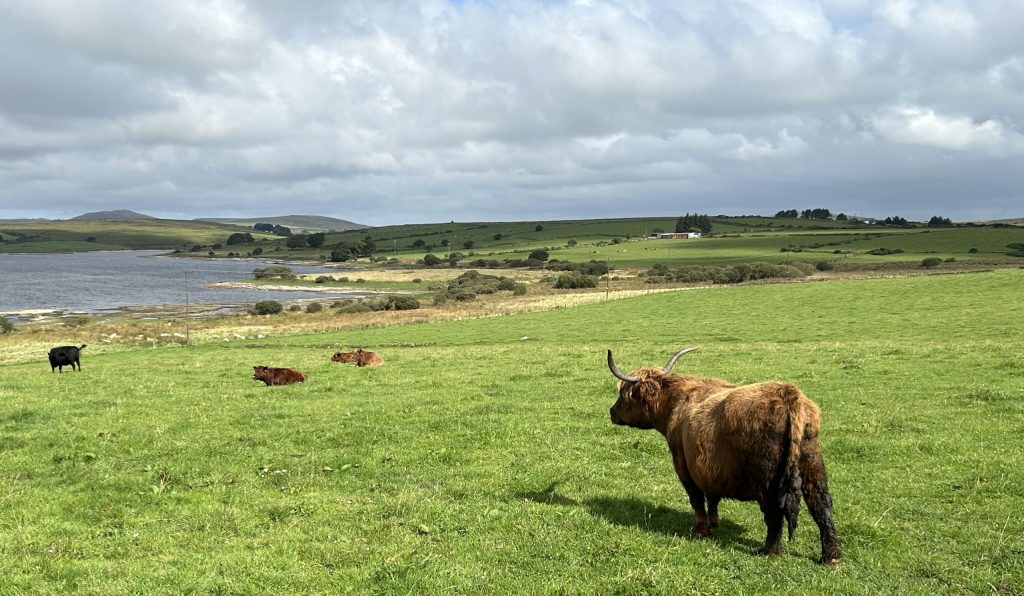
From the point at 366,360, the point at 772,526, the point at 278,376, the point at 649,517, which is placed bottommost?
the point at 366,360

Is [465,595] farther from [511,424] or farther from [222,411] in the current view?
[222,411]

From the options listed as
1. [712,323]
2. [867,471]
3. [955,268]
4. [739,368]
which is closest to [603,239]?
[955,268]

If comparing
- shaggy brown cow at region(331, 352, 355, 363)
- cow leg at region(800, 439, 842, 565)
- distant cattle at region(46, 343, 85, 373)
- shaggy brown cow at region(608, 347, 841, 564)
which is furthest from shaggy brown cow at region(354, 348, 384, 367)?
cow leg at region(800, 439, 842, 565)

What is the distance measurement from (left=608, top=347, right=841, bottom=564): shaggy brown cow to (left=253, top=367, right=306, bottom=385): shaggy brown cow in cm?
1596

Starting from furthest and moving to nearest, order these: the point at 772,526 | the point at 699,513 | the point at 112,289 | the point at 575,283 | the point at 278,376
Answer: the point at 112,289 → the point at 575,283 → the point at 278,376 → the point at 699,513 → the point at 772,526

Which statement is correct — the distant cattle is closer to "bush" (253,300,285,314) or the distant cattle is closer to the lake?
"bush" (253,300,285,314)

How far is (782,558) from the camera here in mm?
7684

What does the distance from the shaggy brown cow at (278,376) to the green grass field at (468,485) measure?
1.74 feet

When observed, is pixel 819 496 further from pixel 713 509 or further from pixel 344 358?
pixel 344 358

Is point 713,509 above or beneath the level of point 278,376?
above

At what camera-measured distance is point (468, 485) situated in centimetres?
1096

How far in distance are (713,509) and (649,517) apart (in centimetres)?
91

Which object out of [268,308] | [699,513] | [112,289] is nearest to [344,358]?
[699,513]

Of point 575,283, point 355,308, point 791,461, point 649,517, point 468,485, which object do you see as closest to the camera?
point 791,461
